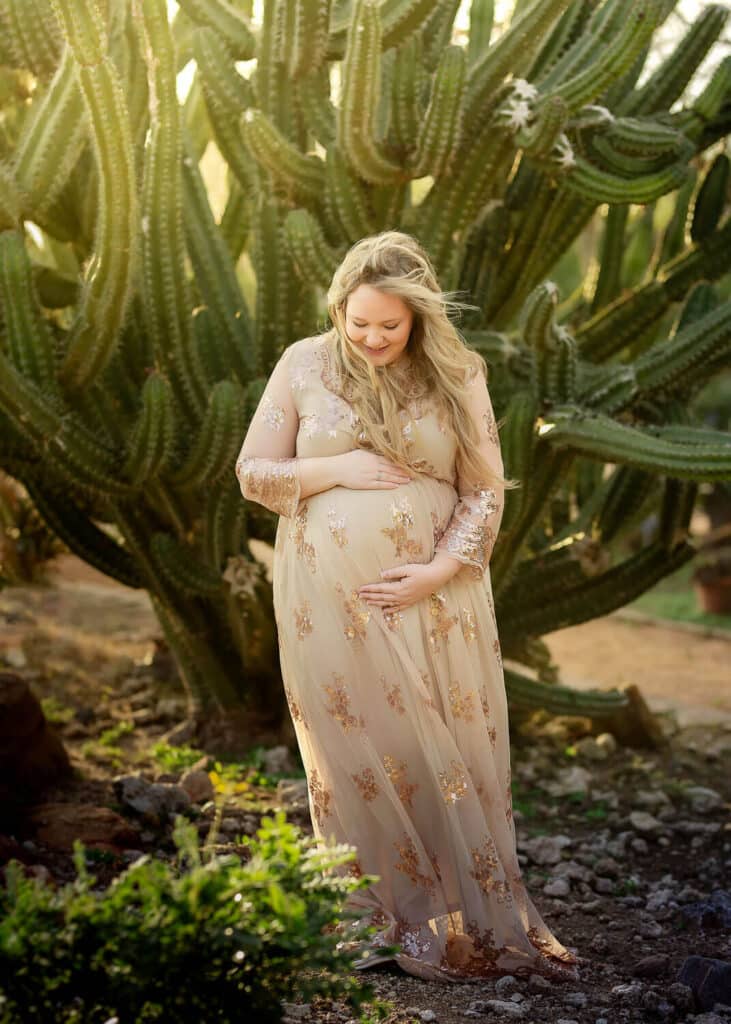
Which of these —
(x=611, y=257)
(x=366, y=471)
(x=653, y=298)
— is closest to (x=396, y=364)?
(x=366, y=471)

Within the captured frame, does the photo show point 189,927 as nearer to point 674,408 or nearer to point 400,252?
point 400,252

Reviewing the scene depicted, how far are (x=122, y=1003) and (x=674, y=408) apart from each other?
15.1 ft

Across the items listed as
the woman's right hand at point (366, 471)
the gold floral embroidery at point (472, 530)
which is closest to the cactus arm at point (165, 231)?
the woman's right hand at point (366, 471)

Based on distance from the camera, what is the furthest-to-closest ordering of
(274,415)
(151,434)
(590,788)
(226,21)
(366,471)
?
1. (590,788)
2. (226,21)
3. (151,434)
4. (274,415)
5. (366,471)

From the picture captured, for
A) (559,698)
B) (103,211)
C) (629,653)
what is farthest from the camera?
(629,653)

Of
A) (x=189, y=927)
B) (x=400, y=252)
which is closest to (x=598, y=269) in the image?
(x=400, y=252)

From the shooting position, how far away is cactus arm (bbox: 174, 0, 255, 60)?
5918 mm

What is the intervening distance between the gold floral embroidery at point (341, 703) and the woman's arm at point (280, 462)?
525mm

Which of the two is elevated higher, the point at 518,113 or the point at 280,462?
the point at 518,113

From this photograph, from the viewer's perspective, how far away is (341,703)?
149 inches

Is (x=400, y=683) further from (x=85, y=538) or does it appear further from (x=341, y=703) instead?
(x=85, y=538)

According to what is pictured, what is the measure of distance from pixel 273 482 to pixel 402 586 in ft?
1.62

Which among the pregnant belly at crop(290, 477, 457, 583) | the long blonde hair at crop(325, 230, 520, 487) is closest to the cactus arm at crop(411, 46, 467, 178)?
the long blonde hair at crop(325, 230, 520, 487)

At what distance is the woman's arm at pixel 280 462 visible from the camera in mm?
3770
